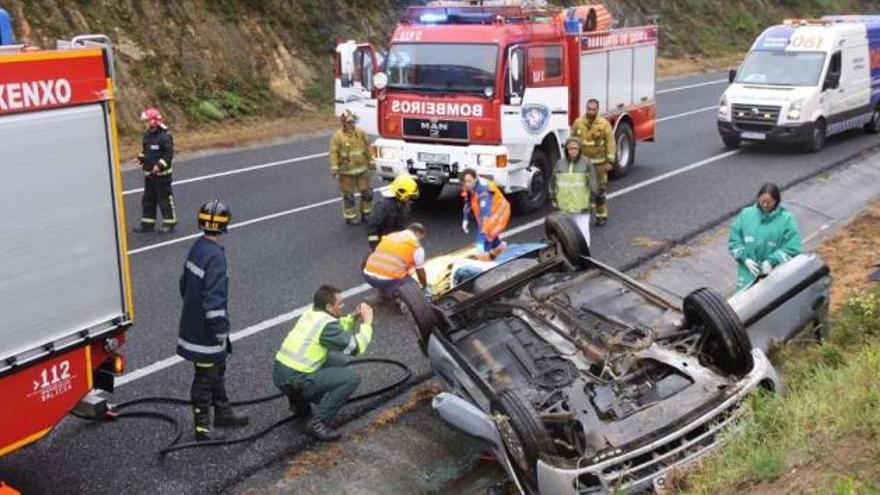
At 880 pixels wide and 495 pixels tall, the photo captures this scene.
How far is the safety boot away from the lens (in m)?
6.75

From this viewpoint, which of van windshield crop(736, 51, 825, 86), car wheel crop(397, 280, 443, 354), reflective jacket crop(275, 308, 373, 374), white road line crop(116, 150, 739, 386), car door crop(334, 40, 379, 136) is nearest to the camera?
reflective jacket crop(275, 308, 373, 374)

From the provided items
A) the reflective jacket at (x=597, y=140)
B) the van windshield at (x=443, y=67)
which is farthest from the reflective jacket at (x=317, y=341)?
the reflective jacket at (x=597, y=140)

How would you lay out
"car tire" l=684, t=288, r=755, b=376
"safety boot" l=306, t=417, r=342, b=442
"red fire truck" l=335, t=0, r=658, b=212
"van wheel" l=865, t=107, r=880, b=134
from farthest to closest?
"van wheel" l=865, t=107, r=880, b=134
"red fire truck" l=335, t=0, r=658, b=212
"safety boot" l=306, t=417, r=342, b=442
"car tire" l=684, t=288, r=755, b=376

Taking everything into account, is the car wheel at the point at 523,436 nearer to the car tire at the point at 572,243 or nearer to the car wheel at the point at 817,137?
the car tire at the point at 572,243

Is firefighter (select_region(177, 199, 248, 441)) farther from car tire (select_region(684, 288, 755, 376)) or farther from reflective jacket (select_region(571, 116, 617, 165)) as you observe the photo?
reflective jacket (select_region(571, 116, 617, 165))

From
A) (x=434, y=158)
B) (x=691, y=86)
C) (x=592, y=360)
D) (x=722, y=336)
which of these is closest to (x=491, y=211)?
(x=434, y=158)

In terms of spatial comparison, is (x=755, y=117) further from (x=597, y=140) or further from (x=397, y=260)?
(x=397, y=260)

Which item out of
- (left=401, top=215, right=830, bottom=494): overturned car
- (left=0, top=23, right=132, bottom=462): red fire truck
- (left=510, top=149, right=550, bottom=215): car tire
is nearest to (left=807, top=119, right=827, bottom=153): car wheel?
(left=510, top=149, right=550, bottom=215): car tire

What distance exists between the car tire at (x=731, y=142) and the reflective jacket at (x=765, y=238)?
10.5 metres

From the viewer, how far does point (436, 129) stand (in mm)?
12883

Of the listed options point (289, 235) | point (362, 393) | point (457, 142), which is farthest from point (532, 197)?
point (362, 393)

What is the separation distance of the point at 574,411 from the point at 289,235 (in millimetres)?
7122

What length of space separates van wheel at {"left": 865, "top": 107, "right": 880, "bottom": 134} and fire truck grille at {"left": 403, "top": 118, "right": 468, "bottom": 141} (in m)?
11.7

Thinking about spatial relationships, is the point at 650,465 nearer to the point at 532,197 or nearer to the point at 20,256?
the point at 20,256
